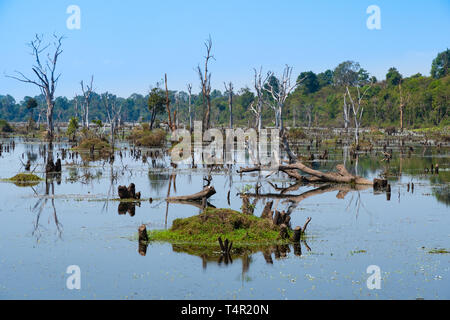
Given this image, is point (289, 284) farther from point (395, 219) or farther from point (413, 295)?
point (395, 219)

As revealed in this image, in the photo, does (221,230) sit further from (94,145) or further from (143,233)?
(94,145)

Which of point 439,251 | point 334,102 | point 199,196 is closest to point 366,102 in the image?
point 334,102

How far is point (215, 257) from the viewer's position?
1541 centimetres

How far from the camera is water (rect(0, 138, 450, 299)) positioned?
1284 centimetres

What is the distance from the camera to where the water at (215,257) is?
12.8m

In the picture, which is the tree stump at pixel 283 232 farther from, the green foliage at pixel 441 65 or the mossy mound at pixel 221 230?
the green foliage at pixel 441 65

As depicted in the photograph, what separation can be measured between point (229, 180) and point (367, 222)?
13.3 m

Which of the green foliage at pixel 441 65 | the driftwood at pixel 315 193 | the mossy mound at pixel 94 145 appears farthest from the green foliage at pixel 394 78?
the driftwood at pixel 315 193

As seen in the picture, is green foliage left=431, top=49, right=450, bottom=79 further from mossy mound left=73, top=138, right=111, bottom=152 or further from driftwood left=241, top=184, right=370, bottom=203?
driftwood left=241, top=184, right=370, bottom=203

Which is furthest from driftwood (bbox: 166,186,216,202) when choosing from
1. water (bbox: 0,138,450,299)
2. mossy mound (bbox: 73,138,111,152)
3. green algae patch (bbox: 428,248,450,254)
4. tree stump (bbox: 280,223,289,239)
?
mossy mound (bbox: 73,138,111,152)

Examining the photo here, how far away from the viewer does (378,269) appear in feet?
47.2

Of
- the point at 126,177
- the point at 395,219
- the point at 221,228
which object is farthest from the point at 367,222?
the point at 126,177

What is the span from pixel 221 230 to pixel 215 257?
1.98m
